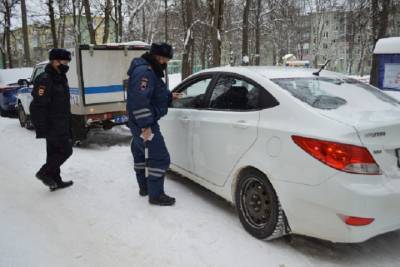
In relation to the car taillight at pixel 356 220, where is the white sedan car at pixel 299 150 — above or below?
above

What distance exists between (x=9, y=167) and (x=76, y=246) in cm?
360

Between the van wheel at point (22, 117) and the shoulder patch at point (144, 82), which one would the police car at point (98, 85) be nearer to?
the van wheel at point (22, 117)

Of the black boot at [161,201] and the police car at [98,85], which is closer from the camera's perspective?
the black boot at [161,201]

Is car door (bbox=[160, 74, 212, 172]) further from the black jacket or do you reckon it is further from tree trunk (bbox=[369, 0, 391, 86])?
tree trunk (bbox=[369, 0, 391, 86])

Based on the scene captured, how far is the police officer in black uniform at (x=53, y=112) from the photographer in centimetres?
506

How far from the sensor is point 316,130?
3.24 meters

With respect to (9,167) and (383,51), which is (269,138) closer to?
(9,167)

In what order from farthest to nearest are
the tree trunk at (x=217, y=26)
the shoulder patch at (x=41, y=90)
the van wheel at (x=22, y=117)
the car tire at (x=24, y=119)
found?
the tree trunk at (x=217, y=26), the van wheel at (x=22, y=117), the car tire at (x=24, y=119), the shoulder patch at (x=41, y=90)

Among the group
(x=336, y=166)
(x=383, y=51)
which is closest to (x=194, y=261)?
(x=336, y=166)

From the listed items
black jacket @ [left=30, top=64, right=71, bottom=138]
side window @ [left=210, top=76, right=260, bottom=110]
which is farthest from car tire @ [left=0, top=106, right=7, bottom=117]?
side window @ [left=210, top=76, right=260, bottom=110]

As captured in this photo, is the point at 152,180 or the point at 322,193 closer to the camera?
the point at 322,193

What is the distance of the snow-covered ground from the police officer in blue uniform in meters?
0.31

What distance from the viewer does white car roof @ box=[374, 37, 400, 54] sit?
8.66 metres

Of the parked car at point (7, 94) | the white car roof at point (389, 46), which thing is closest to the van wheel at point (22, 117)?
the parked car at point (7, 94)
